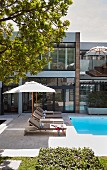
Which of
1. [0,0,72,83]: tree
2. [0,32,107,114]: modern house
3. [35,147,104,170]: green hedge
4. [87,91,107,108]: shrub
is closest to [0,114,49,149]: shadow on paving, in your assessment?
[35,147,104,170]: green hedge

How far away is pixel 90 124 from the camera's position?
19125 millimetres

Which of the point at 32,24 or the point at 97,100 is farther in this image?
the point at 97,100

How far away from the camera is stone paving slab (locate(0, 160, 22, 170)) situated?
785 centimetres

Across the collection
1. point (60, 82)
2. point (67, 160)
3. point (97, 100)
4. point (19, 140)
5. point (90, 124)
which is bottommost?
point (90, 124)

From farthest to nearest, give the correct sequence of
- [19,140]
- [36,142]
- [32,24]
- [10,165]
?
[19,140] < [36,142] < [10,165] < [32,24]

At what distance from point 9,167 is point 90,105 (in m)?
16.3

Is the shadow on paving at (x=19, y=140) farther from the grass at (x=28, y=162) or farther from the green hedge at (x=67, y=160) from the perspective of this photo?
the green hedge at (x=67, y=160)

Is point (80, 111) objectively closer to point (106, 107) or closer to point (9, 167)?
point (106, 107)

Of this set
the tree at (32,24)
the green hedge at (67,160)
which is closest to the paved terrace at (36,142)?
the green hedge at (67,160)

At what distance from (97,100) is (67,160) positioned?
55.6 feet

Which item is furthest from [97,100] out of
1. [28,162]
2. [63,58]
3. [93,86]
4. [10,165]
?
[10,165]

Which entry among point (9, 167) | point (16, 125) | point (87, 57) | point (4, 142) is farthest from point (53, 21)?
point (87, 57)

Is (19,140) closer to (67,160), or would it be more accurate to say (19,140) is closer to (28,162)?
(28,162)

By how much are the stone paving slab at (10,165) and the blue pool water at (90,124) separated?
26.2 ft
